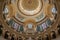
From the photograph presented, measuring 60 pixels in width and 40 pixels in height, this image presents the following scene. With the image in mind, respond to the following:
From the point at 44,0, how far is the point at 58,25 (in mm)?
2788

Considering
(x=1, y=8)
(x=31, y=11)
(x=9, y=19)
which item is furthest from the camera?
(x=31, y=11)

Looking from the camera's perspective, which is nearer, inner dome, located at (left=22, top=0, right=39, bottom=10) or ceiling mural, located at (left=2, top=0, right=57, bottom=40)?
ceiling mural, located at (left=2, top=0, right=57, bottom=40)

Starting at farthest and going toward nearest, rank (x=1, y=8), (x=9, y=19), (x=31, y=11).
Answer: (x=31, y=11)
(x=9, y=19)
(x=1, y=8)

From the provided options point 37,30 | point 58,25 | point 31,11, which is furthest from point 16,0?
point 58,25

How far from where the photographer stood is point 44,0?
1855cm

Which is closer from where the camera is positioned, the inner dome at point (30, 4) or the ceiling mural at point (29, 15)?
the ceiling mural at point (29, 15)

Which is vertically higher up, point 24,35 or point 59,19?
point 59,19

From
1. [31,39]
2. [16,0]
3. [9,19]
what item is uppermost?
[16,0]

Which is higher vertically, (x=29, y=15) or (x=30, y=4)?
(x=30, y=4)

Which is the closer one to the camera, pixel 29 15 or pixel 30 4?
pixel 29 15

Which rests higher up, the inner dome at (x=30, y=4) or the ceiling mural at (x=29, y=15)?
the inner dome at (x=30, y=4)

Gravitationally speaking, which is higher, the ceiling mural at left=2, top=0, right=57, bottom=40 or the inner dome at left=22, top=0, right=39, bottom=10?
the inner dome at left=22, top=0, right=39, bottom=10

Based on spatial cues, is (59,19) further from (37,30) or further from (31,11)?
(31,11)

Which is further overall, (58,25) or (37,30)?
(37,30)
